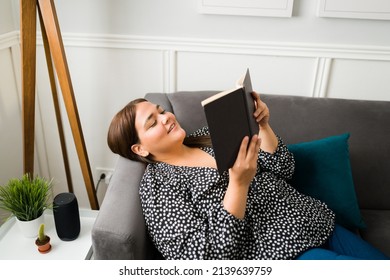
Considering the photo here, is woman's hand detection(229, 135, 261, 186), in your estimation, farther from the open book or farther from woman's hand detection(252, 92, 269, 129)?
woman's hand detection(252, 92, 269, 129)

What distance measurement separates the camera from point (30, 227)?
4.75 feet

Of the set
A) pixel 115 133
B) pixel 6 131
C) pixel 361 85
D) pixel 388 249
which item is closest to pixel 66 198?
pixel 115 133

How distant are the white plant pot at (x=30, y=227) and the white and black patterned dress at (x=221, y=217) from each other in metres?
0.50

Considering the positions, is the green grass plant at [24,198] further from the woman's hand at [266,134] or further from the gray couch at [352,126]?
the woman's hand at [266,134]

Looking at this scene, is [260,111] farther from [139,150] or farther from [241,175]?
[139,150]

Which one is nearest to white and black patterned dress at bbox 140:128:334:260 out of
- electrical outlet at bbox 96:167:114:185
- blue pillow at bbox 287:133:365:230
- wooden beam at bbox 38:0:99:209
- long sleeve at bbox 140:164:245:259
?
long sleeve at bbox 140:164:245:259

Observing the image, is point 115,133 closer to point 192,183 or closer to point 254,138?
point 192,183

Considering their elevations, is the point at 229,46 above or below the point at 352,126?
above

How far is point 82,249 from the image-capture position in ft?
4.76

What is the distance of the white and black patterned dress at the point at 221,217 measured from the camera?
3.65 ft

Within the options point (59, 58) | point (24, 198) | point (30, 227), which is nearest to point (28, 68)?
point (59, 58)

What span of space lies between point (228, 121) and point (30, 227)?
94 centimetres

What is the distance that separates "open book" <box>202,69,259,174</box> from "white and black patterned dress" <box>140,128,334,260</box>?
19 cm

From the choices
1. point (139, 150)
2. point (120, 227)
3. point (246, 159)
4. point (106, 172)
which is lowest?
point (106, 172)
